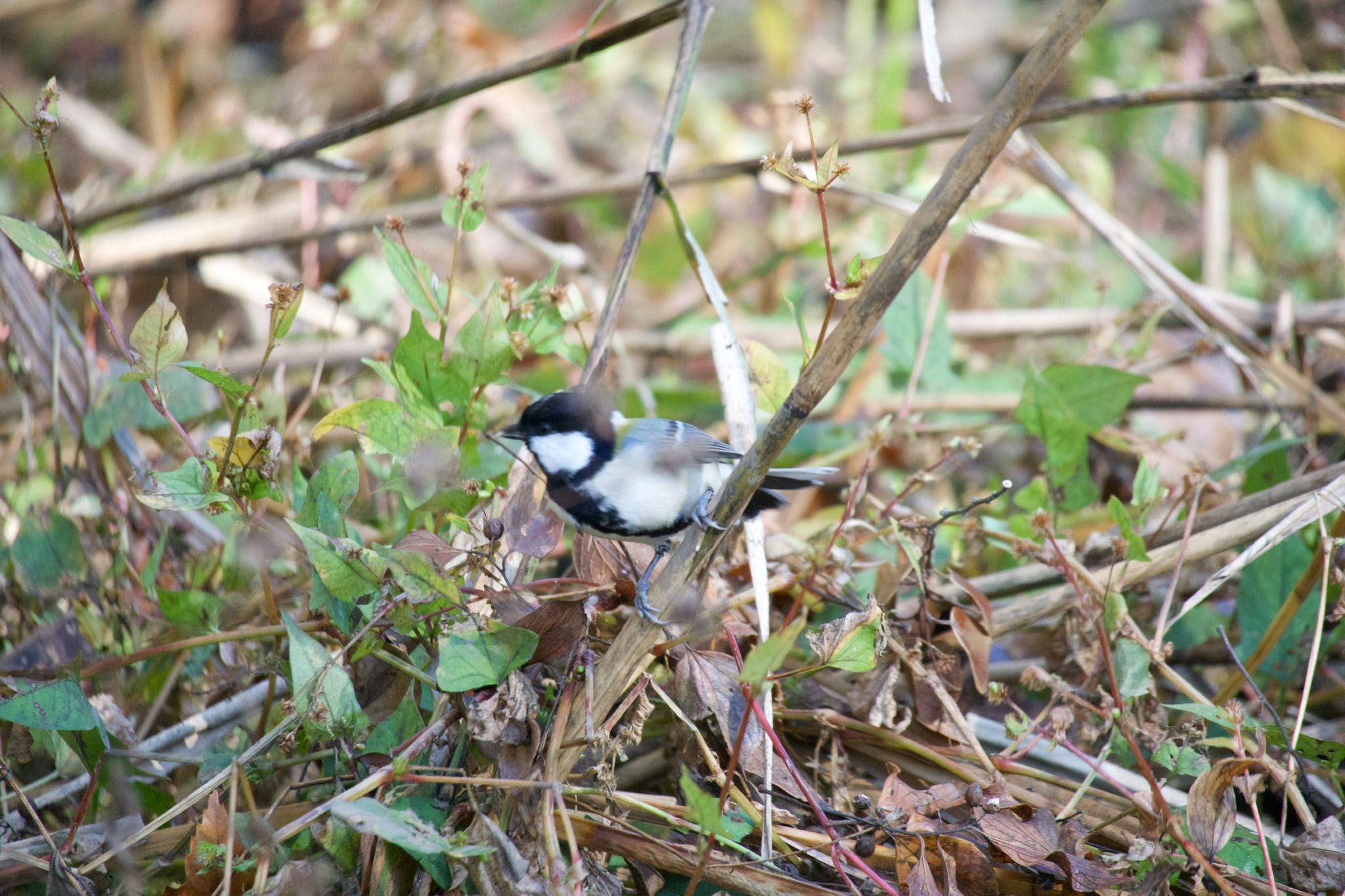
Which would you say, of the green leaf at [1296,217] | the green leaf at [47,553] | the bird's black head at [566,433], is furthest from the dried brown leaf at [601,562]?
the green leaf at [1296,217]

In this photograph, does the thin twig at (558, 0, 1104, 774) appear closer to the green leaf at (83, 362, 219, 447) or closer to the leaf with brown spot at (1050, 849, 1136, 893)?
the leaf with brown spot at (1050, 849, 1136, 893)

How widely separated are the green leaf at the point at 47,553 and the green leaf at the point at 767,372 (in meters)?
1.41

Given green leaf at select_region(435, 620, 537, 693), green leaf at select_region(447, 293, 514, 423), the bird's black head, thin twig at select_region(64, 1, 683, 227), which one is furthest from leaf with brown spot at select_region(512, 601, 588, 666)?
thin twig at select_region(64, 1, 683, 227)

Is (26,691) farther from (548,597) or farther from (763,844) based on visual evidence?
(763,844)

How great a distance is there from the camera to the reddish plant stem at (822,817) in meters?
1.50

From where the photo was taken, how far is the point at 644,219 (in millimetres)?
2135

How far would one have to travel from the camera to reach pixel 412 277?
6.13 ft

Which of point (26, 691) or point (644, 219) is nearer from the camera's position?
point (26, 691)

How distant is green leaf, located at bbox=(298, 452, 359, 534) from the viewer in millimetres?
1666

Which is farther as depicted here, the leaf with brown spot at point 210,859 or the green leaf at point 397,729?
the green leaf at point 397,729

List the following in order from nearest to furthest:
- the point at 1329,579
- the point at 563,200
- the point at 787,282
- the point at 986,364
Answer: the point at 1329,579, the point at 563,200, the point at 986,364, the point at 787,282

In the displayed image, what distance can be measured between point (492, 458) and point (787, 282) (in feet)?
7.06

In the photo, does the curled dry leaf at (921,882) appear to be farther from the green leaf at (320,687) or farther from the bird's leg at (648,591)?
the green leaf at (320,687)

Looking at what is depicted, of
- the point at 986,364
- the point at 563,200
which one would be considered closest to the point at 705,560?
the point at 563,200
